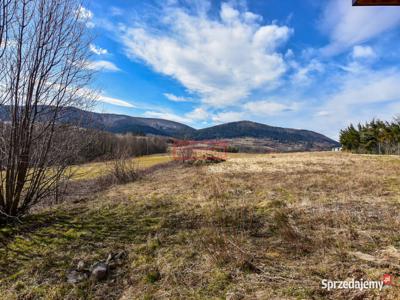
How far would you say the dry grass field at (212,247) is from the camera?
8.02ft

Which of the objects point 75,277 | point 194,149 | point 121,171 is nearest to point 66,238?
point 75,277

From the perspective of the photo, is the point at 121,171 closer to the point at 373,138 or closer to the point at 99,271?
the point at 99,271

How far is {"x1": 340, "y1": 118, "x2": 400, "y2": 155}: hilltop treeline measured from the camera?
2781 cm

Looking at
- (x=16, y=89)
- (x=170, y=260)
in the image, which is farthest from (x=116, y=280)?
(x=16, y=89)

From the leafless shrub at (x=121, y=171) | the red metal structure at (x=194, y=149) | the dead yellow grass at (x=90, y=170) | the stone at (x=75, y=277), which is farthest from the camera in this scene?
the red metal structure at (x=194, y=149)

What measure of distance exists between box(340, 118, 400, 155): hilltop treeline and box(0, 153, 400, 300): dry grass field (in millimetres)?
28740

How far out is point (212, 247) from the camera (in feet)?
10.5

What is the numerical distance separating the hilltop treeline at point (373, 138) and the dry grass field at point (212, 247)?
2874cm

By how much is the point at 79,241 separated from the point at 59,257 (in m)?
0.50

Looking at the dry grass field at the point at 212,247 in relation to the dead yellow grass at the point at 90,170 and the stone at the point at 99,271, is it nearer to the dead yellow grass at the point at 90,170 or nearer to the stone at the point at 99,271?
the stone at the point at 99,271

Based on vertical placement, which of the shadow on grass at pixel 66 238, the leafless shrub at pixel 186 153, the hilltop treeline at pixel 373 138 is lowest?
the shadow on grass at pixel 66 238

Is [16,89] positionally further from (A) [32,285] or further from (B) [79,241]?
(A) [32,285]

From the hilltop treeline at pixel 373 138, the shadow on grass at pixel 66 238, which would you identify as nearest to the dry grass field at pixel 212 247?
the shadow on grass at pixel 66 238

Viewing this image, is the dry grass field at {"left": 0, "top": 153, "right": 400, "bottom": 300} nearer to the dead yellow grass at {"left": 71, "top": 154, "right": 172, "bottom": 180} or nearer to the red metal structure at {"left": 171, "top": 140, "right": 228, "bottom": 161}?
the dead yellow grass at {"left": 71, "top": 154, "right": 172, "bottom": 180}
